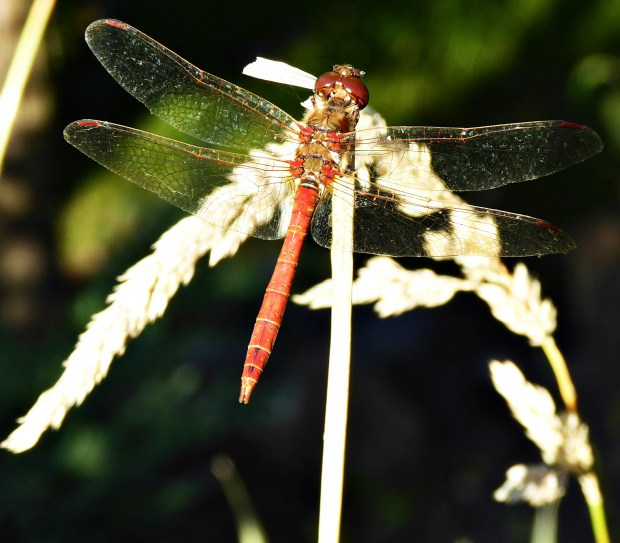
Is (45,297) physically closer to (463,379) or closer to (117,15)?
(117,15)

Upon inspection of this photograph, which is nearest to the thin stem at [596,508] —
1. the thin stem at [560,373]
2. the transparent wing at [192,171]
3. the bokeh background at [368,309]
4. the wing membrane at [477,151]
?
the thin stem at [560,373]

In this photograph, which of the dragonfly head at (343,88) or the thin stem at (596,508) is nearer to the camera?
the thin stem at (596,508)

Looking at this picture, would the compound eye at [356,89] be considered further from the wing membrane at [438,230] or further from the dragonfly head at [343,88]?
the wing membrane at [438,230]

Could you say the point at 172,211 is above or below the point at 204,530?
above

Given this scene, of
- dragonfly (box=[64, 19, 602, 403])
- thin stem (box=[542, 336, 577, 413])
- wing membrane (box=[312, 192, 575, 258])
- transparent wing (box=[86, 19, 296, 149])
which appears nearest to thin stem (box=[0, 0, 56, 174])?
dragonfly (box=[64, 19, 602, 403])

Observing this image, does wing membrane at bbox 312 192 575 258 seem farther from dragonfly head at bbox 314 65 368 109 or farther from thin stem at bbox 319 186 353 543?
thin stem at bbox 319 186 353 543

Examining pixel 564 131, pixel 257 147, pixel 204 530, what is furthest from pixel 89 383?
pixel 204 530
